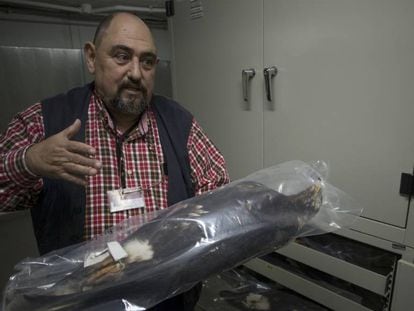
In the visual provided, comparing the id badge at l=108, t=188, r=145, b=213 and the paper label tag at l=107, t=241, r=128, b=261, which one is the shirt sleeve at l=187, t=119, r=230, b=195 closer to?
the id badge at l=108, t=188, r=145, b=213

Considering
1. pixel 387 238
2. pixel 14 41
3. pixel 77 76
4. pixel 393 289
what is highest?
pixel 14 41

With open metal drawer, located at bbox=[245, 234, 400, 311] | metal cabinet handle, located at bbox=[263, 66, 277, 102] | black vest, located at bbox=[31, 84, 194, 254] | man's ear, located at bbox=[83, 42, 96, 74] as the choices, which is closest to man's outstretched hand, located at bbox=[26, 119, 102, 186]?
black vest, located at bbox=[31, 84, 194, 254]

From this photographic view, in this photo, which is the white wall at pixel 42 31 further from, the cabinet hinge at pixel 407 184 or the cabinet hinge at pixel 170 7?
the cabinet hinge at pixel 407 184

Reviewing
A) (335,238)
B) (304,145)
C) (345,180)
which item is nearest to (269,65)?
(304,145)

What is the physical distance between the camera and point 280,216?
1.92 ft

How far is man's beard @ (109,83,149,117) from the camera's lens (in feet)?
2.93

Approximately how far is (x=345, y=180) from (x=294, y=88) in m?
0.39

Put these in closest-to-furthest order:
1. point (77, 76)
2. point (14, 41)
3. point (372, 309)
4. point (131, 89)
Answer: point (131, 89)
point (372, 309)
point (14, 41)
point (77, 76)

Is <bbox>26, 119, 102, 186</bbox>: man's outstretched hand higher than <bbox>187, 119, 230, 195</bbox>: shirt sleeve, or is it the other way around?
<bbox>26, 119, 102, 186</bbox>: man's outstretched hand

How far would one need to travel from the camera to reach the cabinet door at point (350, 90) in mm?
867

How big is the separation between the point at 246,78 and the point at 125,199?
29.1 inches

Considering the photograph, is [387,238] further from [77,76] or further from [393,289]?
[77,76]

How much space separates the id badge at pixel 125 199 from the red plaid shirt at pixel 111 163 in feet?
0.05

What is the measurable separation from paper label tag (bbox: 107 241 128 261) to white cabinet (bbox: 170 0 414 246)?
830 millimetres
